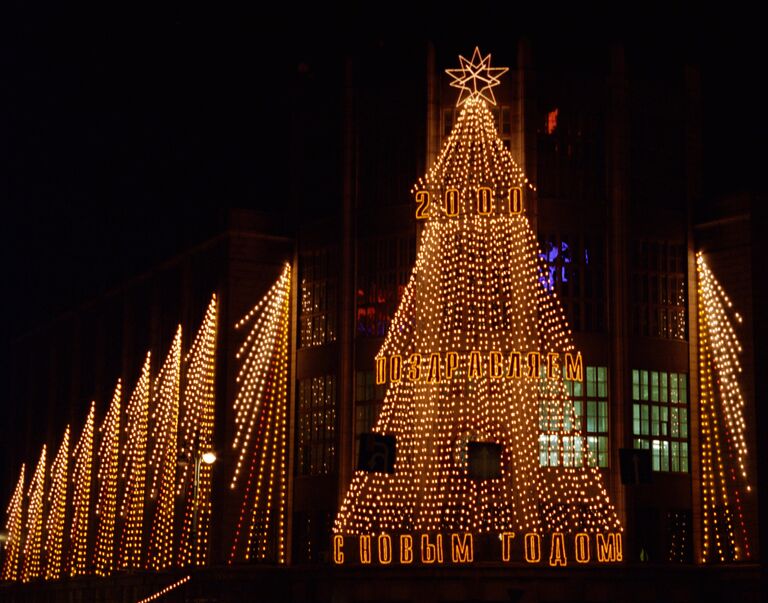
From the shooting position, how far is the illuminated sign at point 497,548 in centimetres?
5934

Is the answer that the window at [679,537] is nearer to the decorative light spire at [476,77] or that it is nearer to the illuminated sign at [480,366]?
the illuminated sign at [480,366]

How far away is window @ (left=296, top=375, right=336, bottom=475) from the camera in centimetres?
6581

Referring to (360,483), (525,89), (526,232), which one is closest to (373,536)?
(360,483)

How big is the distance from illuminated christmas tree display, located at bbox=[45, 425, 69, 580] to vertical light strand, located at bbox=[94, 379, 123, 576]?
595 cm

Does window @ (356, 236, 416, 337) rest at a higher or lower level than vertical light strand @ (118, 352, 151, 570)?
higher

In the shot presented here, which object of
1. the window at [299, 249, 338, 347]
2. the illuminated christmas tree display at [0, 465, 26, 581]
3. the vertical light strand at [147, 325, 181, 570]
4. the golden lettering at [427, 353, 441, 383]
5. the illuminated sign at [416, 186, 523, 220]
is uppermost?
the illuminated sign at [416, 186, 523, 220]

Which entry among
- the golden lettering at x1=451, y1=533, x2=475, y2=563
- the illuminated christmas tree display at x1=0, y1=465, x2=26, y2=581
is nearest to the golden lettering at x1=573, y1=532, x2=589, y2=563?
the golden lettering at x1=451, y1=533, x2=475, y2=563

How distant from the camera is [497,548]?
60.4 meters

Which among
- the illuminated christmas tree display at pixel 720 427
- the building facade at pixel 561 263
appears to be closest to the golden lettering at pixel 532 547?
the building facade at pixel 561 263

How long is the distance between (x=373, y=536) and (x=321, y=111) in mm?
18308

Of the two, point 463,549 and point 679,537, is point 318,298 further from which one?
point 679,537

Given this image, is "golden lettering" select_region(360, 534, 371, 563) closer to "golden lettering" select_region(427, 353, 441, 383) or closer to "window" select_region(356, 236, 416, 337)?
"golden lettering" select_region(427, 353, 441, 383)

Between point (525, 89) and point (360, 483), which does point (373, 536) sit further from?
point (525, 89)

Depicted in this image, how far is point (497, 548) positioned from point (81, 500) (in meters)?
30.5
